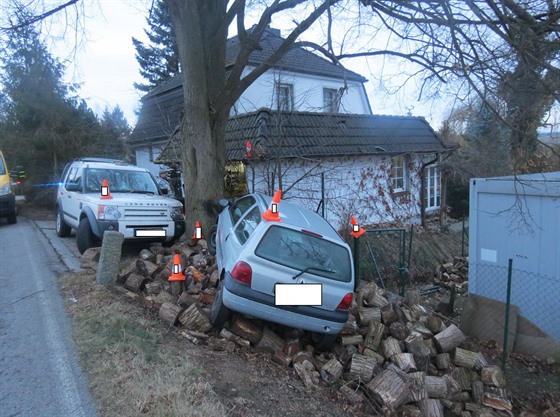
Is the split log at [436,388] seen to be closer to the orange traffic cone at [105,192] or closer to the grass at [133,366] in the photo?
the grass at [133,366]

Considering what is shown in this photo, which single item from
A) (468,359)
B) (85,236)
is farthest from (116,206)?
(468,359)

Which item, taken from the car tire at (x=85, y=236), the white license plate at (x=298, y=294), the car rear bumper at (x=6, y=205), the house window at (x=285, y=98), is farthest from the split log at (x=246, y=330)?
the car rear bumper at (x=6, y=205)

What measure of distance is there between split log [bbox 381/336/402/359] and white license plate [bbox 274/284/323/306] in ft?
4.49

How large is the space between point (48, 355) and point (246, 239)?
7.78 ft

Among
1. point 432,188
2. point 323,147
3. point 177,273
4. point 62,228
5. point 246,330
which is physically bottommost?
point 246,330

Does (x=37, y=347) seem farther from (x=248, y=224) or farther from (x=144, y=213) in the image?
(x=144, y=213)

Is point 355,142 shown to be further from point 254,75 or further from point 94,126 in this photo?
point 94,126

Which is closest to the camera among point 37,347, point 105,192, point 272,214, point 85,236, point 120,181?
point 37,347

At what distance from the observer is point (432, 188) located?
16.5 meters

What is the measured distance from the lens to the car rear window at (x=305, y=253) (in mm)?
4793

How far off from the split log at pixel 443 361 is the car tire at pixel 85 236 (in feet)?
20.8

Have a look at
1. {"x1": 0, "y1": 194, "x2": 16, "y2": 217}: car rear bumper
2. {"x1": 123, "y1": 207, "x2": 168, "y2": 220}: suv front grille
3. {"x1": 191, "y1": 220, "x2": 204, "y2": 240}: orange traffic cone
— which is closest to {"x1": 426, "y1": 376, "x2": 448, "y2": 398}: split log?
{"x1": 191, "y1": 220, "x2": 204, "y2": 240}: orange traffic cone

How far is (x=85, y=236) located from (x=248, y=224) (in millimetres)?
3967

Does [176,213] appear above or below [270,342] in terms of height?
above
